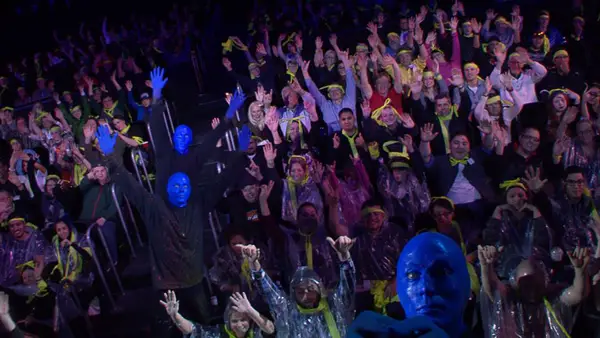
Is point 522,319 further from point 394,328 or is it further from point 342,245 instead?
point 394,328

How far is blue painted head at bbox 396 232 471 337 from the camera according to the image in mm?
1632

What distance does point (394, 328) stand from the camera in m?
1.39

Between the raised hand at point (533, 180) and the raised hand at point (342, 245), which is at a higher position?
the raised hand at point (342, 245)

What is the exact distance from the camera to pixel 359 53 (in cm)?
747

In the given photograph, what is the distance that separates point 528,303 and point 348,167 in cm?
273

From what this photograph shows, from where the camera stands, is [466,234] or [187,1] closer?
[466,234]

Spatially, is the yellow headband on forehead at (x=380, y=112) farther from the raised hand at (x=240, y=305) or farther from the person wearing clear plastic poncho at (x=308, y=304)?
the raised hand at (x=240, y=305)

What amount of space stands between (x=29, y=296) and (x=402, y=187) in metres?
3.66

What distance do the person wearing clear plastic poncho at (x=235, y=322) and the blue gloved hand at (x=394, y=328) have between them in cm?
279

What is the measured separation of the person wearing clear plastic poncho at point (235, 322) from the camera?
4125mm

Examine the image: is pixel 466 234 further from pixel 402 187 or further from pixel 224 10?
pixel 224 10

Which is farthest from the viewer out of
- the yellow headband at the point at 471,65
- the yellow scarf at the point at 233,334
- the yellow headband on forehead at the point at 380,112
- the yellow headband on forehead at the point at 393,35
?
the yellow headband on forehead at the point at 393,35

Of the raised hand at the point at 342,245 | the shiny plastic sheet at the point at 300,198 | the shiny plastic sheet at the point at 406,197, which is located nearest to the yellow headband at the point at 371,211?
the shiny plastic sheet at the point at 406,197

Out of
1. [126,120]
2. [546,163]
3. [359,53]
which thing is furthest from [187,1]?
[546,163]
